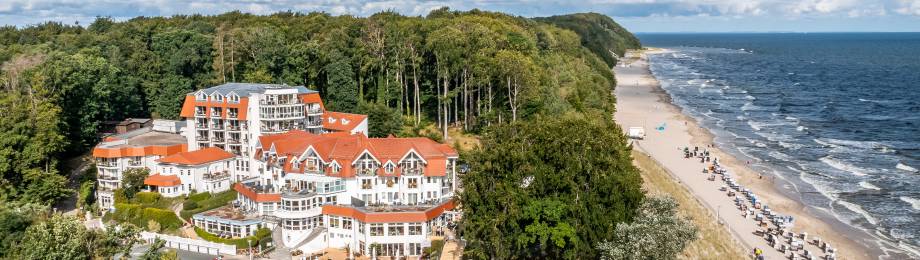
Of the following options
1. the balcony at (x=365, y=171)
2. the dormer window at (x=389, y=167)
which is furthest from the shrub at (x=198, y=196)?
the dormer window at (x=389, y=167)

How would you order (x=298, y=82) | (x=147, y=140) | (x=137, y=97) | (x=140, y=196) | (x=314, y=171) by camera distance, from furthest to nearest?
(x=137, y=97)
(x=298, y=82)
(x=147, y=140)
(x=140, y=196)
(x=314, y=171)

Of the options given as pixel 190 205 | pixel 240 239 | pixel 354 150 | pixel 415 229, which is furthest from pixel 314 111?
pixel 415 229

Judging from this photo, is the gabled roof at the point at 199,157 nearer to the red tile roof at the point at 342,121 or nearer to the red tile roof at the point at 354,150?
the red tile roof at the point at 354,150

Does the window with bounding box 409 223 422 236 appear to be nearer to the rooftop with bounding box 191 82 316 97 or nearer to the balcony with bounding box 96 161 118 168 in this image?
the rooftop with bounding box 191 82 316 97

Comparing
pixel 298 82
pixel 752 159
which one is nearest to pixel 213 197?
pixel 298 82

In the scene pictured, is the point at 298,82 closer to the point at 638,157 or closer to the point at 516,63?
the point at 516,63

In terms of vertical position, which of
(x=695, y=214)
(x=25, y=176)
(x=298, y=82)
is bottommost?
(x=695, y=214)

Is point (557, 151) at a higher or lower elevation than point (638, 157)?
higher
